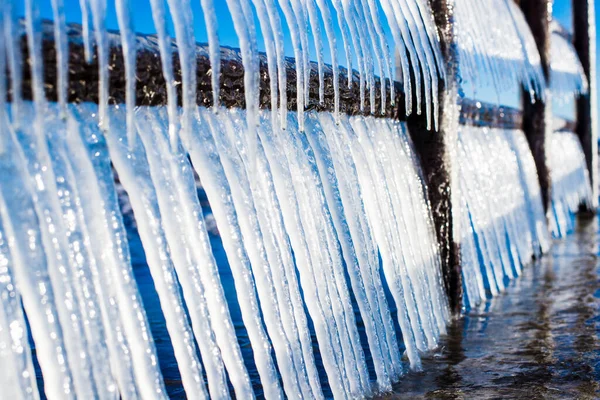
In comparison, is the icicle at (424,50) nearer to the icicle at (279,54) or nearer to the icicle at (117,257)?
the icicle at (279,54)

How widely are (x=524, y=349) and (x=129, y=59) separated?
7.12ft

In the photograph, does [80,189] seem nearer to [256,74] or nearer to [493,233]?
[256,74]

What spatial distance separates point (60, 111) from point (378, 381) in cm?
161

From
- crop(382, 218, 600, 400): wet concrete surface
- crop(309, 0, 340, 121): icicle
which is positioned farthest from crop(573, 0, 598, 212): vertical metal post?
crop(309, 0, 340, 121): icicle

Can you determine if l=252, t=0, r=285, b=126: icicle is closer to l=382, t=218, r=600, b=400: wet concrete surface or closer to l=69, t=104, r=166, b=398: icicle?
l=69, t=104, r=166, b=398: icicle

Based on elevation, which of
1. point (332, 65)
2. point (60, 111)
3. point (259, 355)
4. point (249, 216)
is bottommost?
point (259, 355)

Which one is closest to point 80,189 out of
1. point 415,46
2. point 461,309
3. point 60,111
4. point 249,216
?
point 60,111

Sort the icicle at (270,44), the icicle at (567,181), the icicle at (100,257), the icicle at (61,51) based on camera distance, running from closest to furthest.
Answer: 1. the icicle at (61,51)
2. the icicle at (100,257)
3. the icicle at (270,44)
4. the icicle at (567,181)

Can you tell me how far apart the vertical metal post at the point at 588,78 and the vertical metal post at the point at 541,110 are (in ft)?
10.6

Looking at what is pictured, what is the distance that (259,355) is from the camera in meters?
2.55

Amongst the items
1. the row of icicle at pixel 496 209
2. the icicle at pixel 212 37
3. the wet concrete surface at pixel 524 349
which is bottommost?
the wet concrete surface at pixel 524 349

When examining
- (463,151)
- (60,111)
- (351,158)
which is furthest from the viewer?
(463,151)

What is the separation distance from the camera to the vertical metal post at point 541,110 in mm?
7000

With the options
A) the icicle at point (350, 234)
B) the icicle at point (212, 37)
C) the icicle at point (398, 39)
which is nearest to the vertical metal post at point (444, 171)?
the icicle at point (398, 39)
